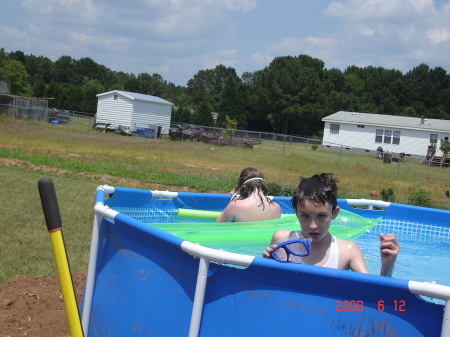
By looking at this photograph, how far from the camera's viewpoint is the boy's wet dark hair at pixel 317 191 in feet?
9.31

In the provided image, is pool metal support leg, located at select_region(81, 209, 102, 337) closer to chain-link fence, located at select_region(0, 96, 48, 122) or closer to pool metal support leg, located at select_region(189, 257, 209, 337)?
pool metal support leg, located at select_region(189, 257, 209, 337)

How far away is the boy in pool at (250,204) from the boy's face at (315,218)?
1879mm

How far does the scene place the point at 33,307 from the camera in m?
4.68

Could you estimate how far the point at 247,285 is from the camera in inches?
93.2

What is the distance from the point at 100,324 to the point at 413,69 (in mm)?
94410

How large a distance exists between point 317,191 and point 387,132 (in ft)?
163

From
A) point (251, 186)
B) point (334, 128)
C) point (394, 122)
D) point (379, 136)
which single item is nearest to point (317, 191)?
point (251, 186)

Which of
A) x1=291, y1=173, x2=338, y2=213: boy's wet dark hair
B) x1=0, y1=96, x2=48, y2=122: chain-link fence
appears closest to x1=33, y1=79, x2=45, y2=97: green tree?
x1=0, y1=96, x2=48, y2=122: chain-link fence

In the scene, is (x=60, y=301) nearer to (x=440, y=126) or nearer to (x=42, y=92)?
(x=440, y=126)

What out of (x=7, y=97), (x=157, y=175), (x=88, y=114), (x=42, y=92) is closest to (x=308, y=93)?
(x=88, y=114)

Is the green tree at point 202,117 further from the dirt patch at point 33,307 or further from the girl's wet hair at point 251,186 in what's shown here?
the girl's wet hair at point 251,186

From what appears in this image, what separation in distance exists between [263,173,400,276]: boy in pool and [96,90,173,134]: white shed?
42.5 m

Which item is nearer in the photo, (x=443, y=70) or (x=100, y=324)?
(x=100, y=324)

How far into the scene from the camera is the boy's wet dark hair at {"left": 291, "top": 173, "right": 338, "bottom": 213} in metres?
2.84
